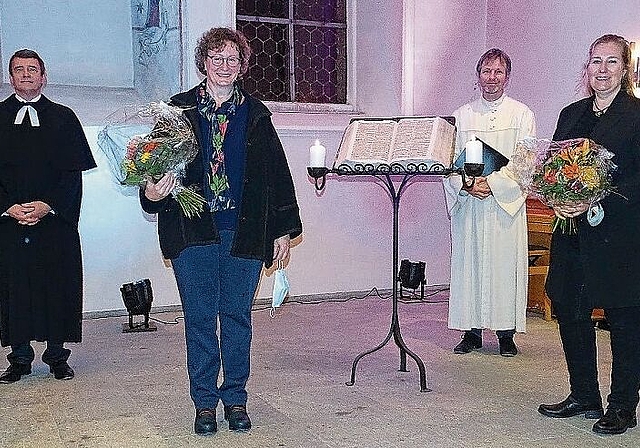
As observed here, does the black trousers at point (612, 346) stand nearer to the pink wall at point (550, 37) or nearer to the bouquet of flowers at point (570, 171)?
the bouquet of flowers at point (570, 171)

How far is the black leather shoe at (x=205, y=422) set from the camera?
11.2 feet

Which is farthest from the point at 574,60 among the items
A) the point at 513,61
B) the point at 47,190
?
the point at 47,190

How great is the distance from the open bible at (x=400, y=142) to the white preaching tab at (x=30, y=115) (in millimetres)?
1678

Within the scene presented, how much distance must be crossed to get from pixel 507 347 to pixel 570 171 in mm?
1925

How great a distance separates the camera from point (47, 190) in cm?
440

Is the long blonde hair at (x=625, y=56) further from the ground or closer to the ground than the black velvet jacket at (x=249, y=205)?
further from the ground

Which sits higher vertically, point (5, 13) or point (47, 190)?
point (5, 13)

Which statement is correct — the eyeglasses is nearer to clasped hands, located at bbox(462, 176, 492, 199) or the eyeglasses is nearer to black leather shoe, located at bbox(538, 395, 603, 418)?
clasped hands, located at bbox(462, 176, 492, 199)

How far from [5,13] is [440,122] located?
3.80 meters

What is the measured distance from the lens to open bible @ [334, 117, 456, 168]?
3.96 metres

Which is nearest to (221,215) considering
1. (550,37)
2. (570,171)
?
(570,171)

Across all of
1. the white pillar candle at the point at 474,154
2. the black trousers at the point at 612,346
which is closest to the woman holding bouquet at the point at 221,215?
the white pillar candle at the point at 474,154

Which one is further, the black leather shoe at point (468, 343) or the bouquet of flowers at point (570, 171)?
the black leather shoe at point (468, 343)

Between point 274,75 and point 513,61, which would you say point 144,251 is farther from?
point 513,61
